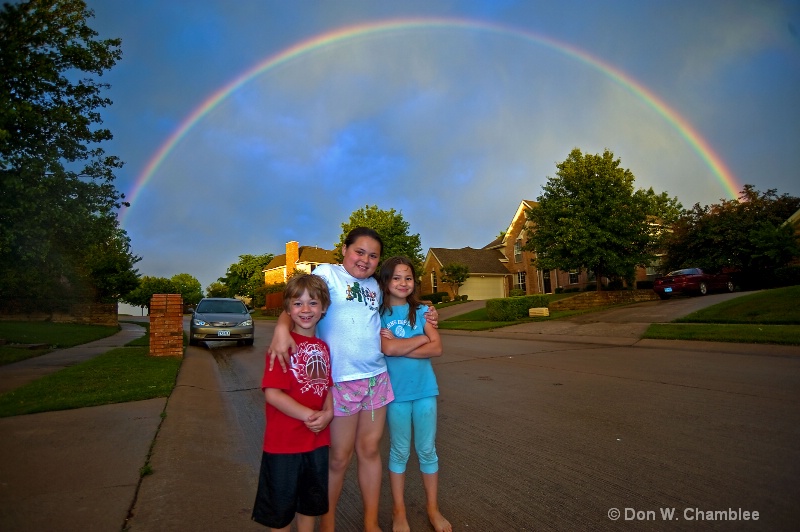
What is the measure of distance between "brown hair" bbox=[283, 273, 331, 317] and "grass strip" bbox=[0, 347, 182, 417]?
474 cm

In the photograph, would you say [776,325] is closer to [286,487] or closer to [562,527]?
[562,527]

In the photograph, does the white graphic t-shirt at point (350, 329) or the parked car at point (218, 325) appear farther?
the parked car at point (218, 325)

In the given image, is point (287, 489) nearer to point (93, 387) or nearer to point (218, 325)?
point (93, 387)

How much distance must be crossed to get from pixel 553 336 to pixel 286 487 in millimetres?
13553

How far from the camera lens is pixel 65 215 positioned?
9156 mm

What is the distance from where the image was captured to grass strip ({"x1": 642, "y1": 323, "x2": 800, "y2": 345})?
983 centimetres

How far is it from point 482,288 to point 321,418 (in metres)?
41.2

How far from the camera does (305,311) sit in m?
2.30

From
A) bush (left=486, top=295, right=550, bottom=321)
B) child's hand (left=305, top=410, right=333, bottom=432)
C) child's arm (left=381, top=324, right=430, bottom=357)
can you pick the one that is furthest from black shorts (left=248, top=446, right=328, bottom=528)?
bush (left=486, top=295, right=550, bottom=321)

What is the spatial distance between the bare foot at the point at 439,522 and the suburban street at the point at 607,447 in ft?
0.28

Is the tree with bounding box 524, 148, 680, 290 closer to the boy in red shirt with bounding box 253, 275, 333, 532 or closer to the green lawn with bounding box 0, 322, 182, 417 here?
the green lawn with bounding box 0, 322, 182, 417

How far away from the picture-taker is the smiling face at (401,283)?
2672 mm

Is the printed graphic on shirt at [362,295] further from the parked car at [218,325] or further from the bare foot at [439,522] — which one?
the parked car at [218,325]

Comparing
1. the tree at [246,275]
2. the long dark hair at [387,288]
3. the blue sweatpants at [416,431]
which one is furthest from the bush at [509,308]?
the tree at [246,275]
